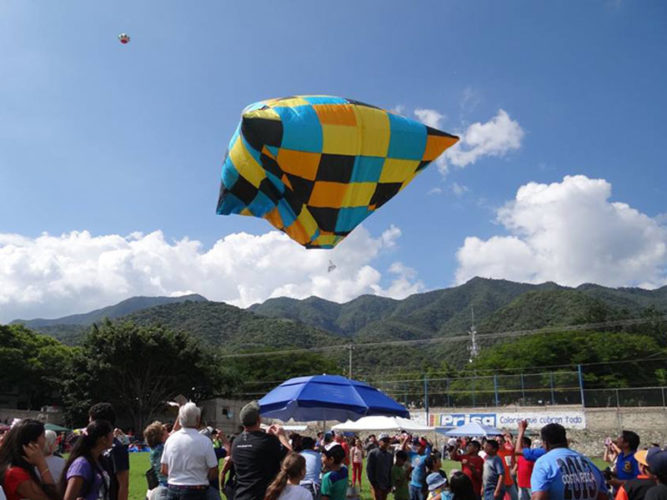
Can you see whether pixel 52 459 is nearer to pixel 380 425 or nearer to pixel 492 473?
pixel 492 473

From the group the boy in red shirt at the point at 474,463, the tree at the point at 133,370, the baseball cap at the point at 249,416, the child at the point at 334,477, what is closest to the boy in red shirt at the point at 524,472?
the boy in red shirt at the point at 474,463

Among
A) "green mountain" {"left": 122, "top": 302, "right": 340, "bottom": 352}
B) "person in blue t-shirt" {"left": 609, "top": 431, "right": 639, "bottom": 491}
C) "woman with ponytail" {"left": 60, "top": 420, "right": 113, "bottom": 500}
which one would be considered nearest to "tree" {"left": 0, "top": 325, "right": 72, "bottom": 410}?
"green mountain" {"left": 122, "top": 302, "right": 340, "bottom": 352}

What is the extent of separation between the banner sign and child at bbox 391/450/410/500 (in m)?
26.3

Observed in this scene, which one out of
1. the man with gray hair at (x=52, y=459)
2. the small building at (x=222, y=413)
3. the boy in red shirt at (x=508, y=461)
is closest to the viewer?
the man with gray hair at (x=52, y=459)

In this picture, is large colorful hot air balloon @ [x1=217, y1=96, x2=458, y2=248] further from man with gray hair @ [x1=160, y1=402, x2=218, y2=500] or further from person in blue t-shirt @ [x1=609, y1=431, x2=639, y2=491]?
person in blue t-shirt @ [x1=609, y1=431, x2=639, y2=491]

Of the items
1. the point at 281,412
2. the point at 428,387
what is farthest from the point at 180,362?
the point at 281,412

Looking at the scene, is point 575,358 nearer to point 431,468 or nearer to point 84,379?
point 84,379

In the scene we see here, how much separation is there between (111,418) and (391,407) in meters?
6.34

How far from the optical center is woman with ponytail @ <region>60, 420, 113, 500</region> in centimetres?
427

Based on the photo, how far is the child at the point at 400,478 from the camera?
10250 millimetres

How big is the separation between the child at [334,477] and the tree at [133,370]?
138 feet

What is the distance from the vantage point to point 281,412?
9.81 meters

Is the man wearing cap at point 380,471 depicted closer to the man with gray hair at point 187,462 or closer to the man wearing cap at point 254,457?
the man wearing cap at point 254,457

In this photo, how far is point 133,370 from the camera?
1868 inches
